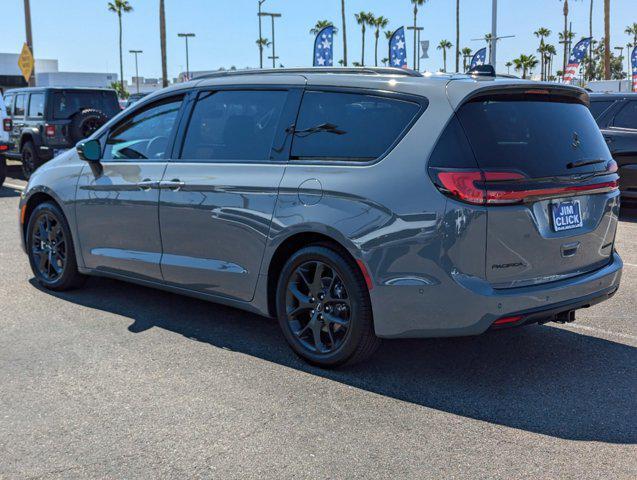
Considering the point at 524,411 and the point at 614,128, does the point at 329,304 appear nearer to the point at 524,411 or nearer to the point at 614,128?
the point at 524,411

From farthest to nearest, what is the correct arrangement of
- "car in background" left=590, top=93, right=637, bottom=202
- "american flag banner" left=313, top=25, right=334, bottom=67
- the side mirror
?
"american flag banner" left=313, top=25, right=334, bottom=67
"car in background" left=590, top=93, right=637, bottom=202
the side mirror

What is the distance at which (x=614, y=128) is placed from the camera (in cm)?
1120

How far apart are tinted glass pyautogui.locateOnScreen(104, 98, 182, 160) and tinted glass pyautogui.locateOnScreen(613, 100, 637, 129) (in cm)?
768

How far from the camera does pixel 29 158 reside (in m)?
16.1

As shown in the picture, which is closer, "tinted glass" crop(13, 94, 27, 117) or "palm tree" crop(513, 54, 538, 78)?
"tinted glass" crop(13, 94, 27, 117)

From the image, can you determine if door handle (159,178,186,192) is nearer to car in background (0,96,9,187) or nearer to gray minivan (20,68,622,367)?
gray minivan (20,68,622,367)

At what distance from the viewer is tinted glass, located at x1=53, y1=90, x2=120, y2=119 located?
1578 cm

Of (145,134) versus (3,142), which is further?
(3,142)

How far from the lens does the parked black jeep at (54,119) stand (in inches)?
616

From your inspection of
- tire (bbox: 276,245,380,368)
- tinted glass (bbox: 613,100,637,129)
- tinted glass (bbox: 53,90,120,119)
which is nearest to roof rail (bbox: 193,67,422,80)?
tire (bbox: 276,245,380,368)

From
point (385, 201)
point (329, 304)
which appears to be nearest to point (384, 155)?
point (385, 201)

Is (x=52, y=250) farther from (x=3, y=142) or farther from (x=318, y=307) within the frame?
(x=3, y=142)

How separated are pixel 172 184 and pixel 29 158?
39.0 ft

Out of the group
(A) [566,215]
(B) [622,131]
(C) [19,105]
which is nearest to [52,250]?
(A) [566,215]
